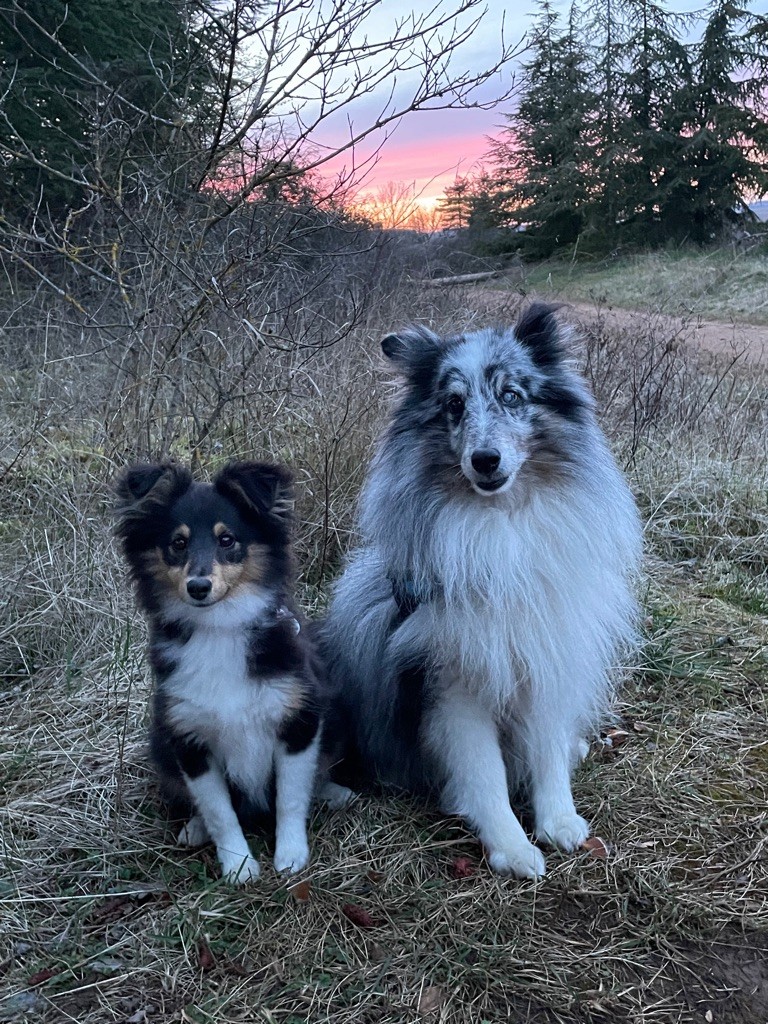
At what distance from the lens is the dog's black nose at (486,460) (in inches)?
98.6

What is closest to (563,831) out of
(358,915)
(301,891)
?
(358,915)

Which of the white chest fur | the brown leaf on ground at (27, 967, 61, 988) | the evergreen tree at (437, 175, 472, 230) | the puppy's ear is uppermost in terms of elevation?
the evergreen tree at (437, 175, 472, 230)

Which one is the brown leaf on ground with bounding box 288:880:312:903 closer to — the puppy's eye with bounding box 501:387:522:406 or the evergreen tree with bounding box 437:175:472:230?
the puppy's eye with bounding box 501:387:522:406

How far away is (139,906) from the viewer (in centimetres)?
257

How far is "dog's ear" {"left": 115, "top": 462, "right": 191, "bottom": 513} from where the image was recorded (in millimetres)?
2539

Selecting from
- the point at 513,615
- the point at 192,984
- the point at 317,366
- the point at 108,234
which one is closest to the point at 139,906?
the point at 192,984

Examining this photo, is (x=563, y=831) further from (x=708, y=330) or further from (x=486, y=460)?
(x=708, y=330)

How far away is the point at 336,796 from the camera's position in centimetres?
307

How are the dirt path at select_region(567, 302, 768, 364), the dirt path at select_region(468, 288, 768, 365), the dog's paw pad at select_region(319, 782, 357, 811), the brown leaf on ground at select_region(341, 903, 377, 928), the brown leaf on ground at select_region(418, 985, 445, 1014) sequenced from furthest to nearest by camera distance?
the dirt path at select_region(567, 302, 768, 364), the dirt path at select_region(468, 288, 768, 365), the dog's paw pad at select_region(319, 782, 357, 811), the brown leaf on ground at select_region(341, 903, 377, 928), the brown leaf on ground at select_region(418, 985, 445, 1014)

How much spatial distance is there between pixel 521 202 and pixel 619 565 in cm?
2231

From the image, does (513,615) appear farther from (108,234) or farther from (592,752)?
(108,234)

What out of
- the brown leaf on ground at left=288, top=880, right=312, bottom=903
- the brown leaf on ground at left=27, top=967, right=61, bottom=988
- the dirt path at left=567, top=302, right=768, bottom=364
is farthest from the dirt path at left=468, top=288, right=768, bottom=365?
the brown leaf on ground at left=27, top=967, right=61, bottom=988

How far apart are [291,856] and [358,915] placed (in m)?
0.30

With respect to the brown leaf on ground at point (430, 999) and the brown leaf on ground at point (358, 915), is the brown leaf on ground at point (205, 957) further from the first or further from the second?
the brown leaf on ground at point (430, 999)
